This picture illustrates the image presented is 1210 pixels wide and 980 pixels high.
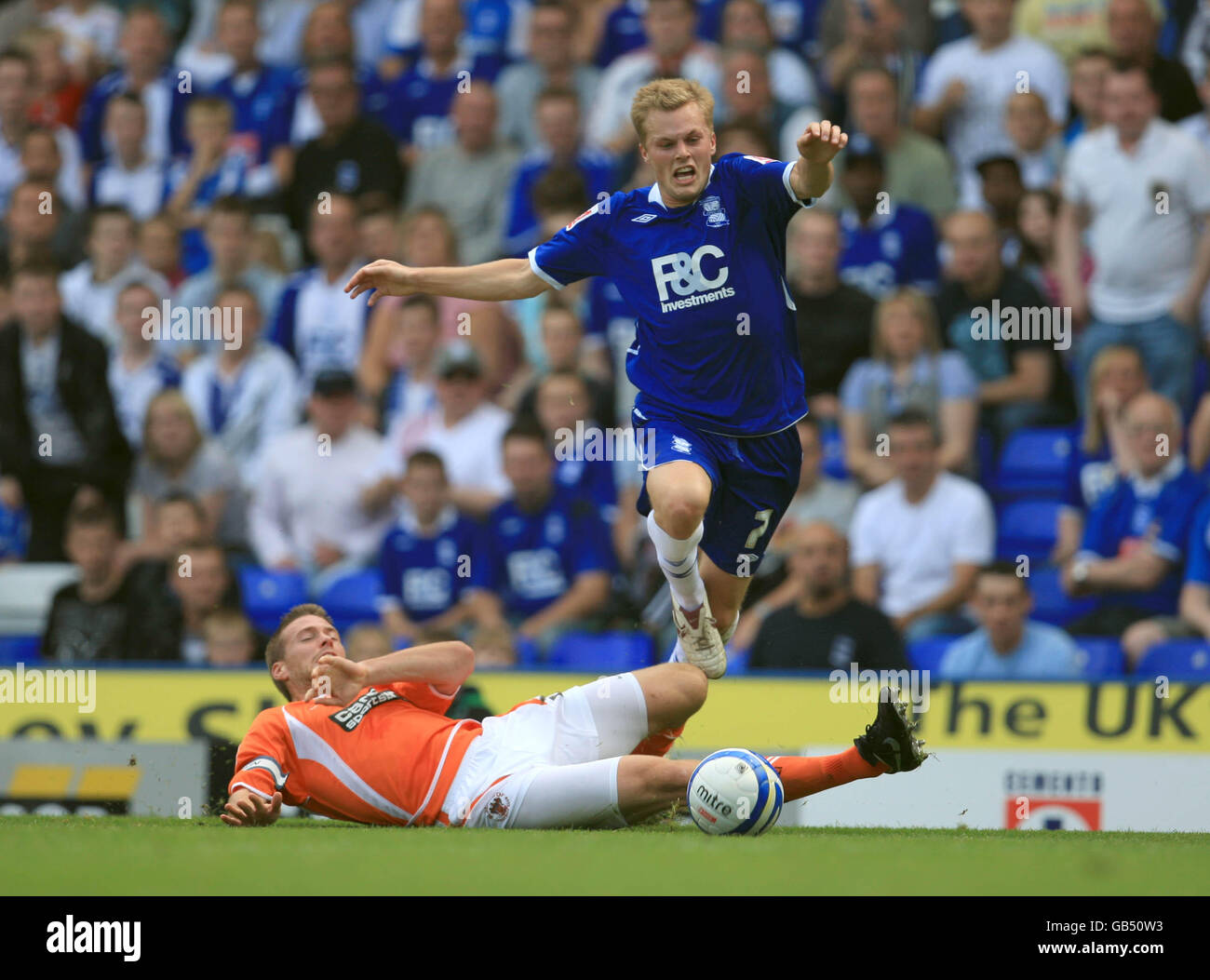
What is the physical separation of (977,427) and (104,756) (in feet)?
19.3

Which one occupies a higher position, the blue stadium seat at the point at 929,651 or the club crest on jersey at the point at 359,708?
the club crest on jersey at the point at 359,708

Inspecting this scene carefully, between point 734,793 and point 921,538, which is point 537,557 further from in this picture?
point 734,793

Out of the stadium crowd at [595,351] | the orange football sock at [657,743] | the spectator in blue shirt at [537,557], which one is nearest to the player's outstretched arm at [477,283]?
the orange football sock at [657,743]

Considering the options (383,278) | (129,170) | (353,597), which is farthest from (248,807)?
(129,170)

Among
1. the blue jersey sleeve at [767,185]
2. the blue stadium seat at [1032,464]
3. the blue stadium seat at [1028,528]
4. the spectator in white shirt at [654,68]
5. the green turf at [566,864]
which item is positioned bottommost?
the green turf at [566,864]

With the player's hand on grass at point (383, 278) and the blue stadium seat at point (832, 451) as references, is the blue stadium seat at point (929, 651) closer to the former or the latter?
the blue stadium seat at point (832, 451)

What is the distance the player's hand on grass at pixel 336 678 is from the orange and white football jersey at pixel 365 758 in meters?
0.43

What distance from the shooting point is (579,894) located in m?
4.48

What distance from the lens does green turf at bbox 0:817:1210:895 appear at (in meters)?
4.71

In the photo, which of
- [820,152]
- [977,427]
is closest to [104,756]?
[820,152]

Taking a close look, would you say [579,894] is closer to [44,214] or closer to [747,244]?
[747,244]

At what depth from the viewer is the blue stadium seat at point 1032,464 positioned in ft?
34.9

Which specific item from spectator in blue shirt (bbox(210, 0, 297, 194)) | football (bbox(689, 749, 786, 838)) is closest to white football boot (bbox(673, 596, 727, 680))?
football (bbox(689, 749, 786, 838))

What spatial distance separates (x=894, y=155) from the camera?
11.5 m
